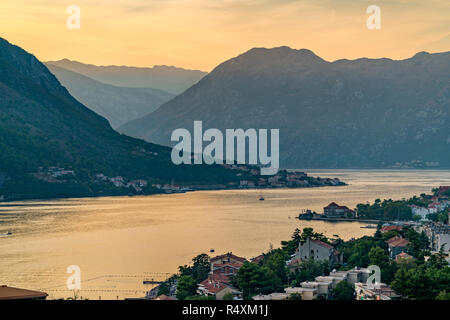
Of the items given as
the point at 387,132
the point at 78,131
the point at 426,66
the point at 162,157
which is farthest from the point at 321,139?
the point at 78,131

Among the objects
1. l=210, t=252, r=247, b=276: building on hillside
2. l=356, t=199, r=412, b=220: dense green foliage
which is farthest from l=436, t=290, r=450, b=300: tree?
l=356, t=199, r=412, b=220: dense green foliage

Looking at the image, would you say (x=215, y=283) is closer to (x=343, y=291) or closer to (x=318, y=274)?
(x=318, y=274)

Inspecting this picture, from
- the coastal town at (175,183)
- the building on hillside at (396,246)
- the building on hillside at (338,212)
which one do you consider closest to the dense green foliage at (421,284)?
the building on hillside at (396,246)

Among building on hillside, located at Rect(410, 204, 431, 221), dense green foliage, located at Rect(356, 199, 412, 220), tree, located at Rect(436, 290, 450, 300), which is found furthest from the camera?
dense green foliage, located at Rect(356, 199, 412, 220)

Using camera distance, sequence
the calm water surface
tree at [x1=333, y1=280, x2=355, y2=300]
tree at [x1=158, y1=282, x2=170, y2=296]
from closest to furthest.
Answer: tree at [x1=333, y1=280, x2=355, y2=300] → tree at [x1=158, y1=282, x2=170, y2=296] → the calm water surface

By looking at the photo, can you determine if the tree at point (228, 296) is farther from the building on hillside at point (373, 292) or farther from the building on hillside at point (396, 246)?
the building on hillside at point (396, 246)

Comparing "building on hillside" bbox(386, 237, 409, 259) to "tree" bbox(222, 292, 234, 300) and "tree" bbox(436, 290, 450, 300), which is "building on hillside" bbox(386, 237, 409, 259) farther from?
"tree" bbox(436, 290, 450, 300)
